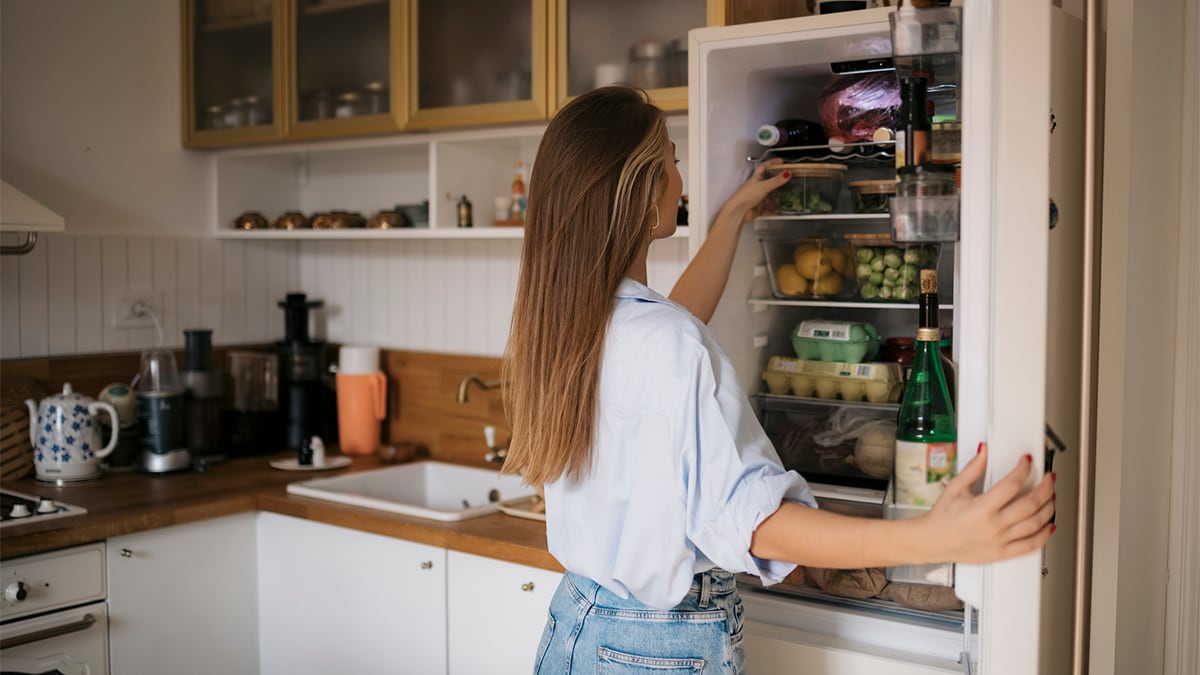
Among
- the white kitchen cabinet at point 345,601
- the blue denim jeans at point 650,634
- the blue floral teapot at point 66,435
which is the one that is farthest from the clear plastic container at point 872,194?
the blue floral teapot at point 66,435

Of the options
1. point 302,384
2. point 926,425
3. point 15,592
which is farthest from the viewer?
point 302,384

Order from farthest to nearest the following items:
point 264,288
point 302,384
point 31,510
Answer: point 264,288
point 302,384
point 31,510

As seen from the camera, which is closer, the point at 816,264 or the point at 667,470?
the point at 667,470

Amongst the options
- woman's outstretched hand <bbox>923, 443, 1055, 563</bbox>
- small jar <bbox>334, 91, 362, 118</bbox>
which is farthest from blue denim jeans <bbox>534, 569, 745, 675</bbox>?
small jar <bbox>334, 91, 362, 118</bbox>

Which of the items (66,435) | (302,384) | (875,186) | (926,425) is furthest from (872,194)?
(66,435)

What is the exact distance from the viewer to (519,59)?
2385 mm

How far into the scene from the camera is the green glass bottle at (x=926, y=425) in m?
1.27

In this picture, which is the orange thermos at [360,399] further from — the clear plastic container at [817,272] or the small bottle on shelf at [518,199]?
the clear plastic container at [817,272]

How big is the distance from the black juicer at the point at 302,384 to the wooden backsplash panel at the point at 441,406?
19 centimetres

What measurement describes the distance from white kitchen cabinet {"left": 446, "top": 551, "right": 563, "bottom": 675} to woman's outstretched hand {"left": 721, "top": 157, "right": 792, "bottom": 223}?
766 millimetres

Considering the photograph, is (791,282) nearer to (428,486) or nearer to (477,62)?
(477,62)

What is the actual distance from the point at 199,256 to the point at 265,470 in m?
0.70

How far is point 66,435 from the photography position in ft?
8.42

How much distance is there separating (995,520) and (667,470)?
0.41 m
